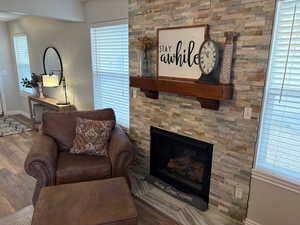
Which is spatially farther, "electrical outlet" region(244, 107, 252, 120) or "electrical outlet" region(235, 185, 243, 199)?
"electrical outlet" region(235, 185, 243, 199)

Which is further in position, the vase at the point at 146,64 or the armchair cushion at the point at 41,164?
the vase at the point at 146,64

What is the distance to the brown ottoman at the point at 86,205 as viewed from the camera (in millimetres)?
1612

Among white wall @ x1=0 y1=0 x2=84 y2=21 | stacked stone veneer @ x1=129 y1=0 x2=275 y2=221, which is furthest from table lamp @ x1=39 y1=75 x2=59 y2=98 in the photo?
stacked stone veneer @ x1=129 y1=0 x2=275 y2=221

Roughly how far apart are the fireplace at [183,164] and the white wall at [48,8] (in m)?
2.23

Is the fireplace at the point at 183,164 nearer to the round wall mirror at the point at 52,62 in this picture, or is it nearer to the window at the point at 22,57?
the round wall mirror at the point at 52,62

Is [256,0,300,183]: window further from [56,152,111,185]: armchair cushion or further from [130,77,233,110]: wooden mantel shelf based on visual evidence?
[56,152,111,185]: armchair cushion

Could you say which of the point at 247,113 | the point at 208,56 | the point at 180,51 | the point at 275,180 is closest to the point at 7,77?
the point at 180,51

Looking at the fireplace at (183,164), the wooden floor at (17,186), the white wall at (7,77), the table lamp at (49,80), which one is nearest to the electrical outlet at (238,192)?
the fireplace at (183,164)

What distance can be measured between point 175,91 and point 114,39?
1481 mm

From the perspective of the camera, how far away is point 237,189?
7.14ft

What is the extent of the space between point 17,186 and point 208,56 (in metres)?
2.75

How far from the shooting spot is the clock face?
202 cm

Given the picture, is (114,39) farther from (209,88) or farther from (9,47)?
(9,47)

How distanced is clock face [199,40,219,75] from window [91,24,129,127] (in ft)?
4.43
